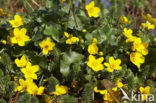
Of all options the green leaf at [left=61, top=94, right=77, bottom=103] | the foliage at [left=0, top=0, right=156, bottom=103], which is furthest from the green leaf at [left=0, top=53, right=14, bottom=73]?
the green leaf at [left=61, top=94, right=77, bottom=103]

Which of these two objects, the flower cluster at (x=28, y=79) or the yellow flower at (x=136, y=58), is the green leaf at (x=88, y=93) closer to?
the flower cluster at (x=28, y=79)

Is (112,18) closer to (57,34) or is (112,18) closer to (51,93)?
(57,34)

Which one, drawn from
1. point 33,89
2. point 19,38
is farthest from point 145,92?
point 19,38

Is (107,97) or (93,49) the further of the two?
(93,49)

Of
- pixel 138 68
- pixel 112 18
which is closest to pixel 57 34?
pixel 112 18

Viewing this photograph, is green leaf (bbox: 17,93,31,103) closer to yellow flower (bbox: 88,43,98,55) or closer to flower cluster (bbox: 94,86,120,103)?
flower cluster (bbox: 94,86,120,103)

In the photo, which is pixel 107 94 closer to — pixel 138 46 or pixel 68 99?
pixel 68 99

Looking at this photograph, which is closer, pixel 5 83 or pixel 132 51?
pixel 5 83

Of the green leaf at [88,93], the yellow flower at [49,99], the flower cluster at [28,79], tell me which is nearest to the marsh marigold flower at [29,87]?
the flower cluster at [28,79]
